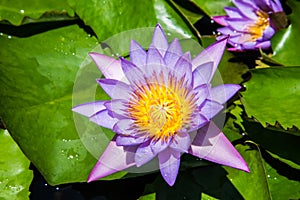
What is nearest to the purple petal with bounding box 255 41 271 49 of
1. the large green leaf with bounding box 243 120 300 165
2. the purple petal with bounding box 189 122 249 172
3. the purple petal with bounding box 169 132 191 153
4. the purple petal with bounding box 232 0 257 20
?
the purple petal with bounding box 232 0 257 20

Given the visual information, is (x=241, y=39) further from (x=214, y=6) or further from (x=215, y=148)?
(x=215, y=148)

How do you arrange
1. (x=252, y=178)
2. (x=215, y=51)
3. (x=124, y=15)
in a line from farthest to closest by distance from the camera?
1. (x=124, y=15)
2. (x=252, y=178)
3. (x=215, y=51)

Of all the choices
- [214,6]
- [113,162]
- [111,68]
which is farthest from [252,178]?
[214,6]

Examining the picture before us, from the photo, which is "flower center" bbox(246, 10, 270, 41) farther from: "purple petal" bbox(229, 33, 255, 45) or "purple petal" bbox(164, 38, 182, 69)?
"purple petal" bbox(164, 38, 182, 69)

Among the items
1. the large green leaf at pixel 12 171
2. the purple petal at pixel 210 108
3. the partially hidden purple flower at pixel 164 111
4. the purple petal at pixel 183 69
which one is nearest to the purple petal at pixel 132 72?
the partially hidden purple flower at pixel 164 111

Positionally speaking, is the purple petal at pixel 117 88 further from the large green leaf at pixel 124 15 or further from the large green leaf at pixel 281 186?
the large green leaf at pixel 281 186

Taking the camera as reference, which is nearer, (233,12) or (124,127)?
(124,127)
